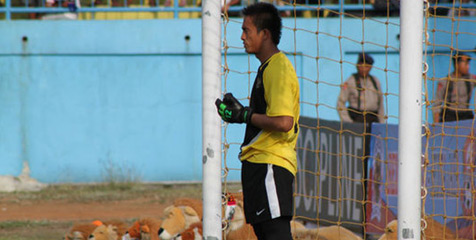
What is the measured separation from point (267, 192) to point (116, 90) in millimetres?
8726

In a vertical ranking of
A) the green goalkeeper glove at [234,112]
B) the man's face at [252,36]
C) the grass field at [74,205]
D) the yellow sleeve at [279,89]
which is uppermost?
the man's face at [252,36]

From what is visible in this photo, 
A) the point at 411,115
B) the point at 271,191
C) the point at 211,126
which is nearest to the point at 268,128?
the point at 271,191

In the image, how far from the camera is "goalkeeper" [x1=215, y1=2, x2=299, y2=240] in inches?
169

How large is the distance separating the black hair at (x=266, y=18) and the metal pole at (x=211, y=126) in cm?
59

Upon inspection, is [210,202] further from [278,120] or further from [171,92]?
[171,92]

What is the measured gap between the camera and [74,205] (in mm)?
10562

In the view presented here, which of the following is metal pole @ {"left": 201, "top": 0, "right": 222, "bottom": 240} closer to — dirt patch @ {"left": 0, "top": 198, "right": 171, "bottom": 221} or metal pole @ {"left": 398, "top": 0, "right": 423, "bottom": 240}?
metal pole @ {"left": 398, "top": 0, "right": 423, "bottom": 240}

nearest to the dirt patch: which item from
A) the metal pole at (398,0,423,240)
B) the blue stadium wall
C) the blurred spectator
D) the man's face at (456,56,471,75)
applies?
the blue stadium wall

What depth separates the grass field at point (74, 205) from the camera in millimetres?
8555

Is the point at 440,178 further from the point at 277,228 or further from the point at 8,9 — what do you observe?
the point at 8,9

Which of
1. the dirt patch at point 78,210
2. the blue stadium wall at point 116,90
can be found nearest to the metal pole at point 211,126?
the dirt patch at point 78,210

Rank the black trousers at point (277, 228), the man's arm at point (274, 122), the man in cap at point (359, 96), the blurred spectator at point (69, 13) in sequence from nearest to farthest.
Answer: the man's arm at point (274, 122) < the black trousers at point (277, 228) < the man in cap at point (359, 96) < the blurred spectator at point (69, 13)

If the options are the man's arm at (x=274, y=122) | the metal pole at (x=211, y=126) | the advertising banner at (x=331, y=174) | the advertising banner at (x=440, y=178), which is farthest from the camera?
the advertising banner at (x=331, y=174)

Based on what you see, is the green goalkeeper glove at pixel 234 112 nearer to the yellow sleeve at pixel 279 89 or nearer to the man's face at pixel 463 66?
the yellow sleeve at pixel 279 89
